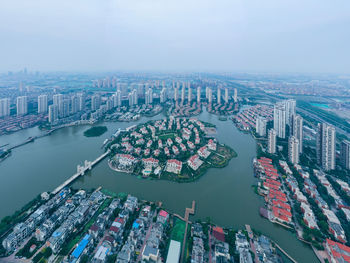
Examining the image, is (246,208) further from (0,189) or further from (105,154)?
(0,189)

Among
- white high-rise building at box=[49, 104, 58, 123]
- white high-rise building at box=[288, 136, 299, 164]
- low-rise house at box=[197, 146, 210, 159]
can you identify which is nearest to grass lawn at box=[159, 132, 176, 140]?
low-rise house at box=[197, 146, 210, 159]

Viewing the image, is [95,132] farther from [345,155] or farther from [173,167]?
[345,155]

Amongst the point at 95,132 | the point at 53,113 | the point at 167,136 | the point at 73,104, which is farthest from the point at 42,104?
the point at 167,136

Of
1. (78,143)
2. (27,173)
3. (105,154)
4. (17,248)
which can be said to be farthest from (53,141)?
(17,248)

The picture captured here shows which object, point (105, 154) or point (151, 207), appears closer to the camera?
point (151, 207)

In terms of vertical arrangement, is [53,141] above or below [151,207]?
above

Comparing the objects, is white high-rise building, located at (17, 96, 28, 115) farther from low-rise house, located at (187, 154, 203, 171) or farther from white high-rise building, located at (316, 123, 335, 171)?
white high-rise building, located at (316, 123, 335, 171)
